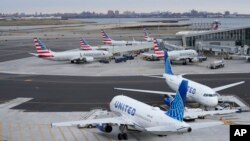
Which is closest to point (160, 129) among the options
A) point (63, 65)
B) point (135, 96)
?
point (135, 96)

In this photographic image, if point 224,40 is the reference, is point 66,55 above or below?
below

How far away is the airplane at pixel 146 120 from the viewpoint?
38875 millimetres

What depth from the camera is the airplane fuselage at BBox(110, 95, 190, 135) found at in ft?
127

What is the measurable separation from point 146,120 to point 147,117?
308mm

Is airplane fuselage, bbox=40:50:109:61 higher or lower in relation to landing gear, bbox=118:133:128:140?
lower

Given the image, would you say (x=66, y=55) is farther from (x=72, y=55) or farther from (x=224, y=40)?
(x=224, y=40)

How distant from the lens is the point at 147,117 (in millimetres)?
42562

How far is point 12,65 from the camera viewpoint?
10856 centimetres

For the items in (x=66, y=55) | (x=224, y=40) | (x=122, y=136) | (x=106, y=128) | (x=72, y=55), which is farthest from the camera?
(x=224, y=40)

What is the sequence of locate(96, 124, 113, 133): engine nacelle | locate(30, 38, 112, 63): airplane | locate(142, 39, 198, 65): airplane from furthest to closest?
locate(30, 38, 112, 63): airplane < locate(142, 39, 198, 65): airplane < locate(96, 124, 113, 133): engine nacelle

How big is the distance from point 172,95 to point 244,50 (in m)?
54.6

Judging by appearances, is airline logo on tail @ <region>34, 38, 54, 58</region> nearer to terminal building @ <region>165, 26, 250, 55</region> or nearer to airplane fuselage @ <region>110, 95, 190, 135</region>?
terminal building @ <region>165, 26, 250, 55</region>

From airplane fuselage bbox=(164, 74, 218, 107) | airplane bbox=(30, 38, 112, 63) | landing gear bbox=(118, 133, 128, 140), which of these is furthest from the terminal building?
landing gear bbox=(118, 133, 128, 140)

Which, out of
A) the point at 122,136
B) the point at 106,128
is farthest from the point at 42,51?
the point at 122,136
